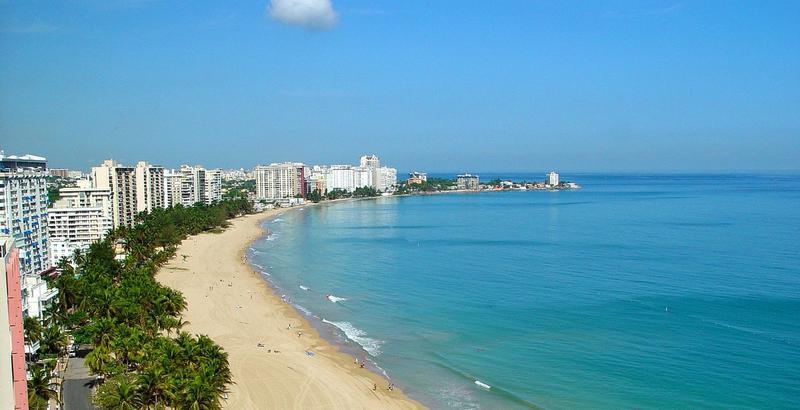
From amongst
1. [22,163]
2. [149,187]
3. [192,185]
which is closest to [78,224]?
[22,163]

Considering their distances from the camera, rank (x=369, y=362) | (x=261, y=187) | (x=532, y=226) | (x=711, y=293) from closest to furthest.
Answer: (x=369, y=362), (x=711, y=293), (x=532, y=226), (x=261, y=187)

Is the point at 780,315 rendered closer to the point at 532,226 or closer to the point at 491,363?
the point at 491,363

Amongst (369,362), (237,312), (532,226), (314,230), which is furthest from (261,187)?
(369,362)

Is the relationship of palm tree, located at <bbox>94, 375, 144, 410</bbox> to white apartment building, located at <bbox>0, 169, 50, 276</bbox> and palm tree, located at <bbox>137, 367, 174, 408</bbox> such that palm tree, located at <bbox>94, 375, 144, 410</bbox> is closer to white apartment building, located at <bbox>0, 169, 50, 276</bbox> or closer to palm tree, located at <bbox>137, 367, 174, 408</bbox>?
palm tree, located at <bbox>137, 367, 174, 408</bbox>

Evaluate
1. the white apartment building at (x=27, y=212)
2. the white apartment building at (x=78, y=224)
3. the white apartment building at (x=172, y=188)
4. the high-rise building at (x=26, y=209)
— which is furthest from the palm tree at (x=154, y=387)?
the white apartment building at (x=172, y=188)

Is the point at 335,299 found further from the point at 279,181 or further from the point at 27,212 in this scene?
the point at 279,181

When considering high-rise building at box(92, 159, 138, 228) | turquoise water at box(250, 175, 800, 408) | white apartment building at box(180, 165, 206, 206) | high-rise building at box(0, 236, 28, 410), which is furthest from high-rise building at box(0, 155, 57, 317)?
white apartment building at box(180, 165, 206, 206)
